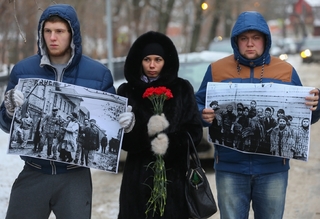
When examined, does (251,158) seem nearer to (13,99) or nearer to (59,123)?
(59,123)

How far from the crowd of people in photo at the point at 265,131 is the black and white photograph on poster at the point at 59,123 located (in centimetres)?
A: 89

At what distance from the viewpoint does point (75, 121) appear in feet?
12.1

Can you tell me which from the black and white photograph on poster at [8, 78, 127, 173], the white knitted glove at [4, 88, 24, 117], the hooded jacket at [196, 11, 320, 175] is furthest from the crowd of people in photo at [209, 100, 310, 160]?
the white knitted glove at [4, 88, 24, 117]

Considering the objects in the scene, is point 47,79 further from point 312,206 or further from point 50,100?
point 312,206

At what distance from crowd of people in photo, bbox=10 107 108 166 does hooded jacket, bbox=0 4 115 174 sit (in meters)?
0.12

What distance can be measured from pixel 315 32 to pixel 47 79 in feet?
294

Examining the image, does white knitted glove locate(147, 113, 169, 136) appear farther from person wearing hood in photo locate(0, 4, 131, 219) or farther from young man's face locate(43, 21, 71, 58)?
young man's face locate(43, 21, 71, 58)

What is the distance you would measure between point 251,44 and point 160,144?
977 millimetres

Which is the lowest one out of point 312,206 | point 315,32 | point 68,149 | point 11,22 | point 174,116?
point 312,206

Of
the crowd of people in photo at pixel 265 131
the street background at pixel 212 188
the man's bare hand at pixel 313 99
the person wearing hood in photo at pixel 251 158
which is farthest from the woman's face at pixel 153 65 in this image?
the street background at pixel 212 188

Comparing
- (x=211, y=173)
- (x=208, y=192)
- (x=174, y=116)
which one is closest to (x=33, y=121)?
(x=174, y=116)

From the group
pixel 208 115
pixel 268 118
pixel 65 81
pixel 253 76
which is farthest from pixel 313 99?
pixel 65 81

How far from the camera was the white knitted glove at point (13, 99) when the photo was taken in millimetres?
3551

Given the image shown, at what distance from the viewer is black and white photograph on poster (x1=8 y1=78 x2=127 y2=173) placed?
12.0 feet
